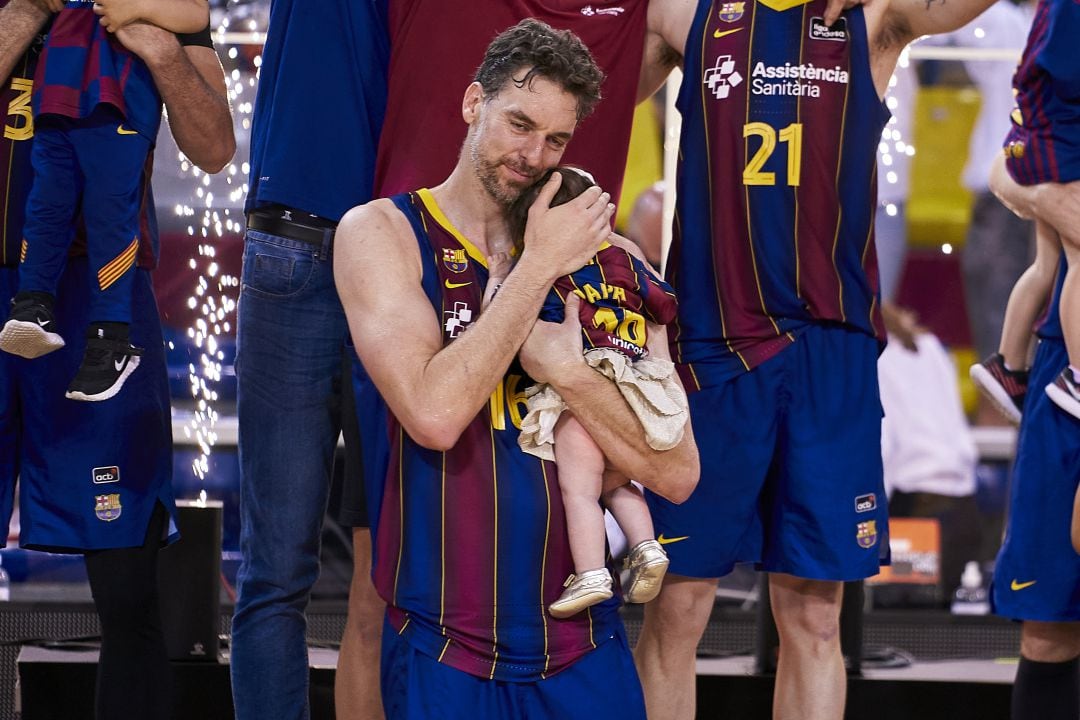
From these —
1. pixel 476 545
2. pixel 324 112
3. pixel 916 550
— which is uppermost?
pixel 324 112

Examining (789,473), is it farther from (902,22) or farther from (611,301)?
(902,22)

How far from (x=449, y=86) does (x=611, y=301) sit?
777 mm

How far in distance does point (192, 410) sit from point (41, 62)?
227cm

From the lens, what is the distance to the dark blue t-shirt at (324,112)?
295 centimetres

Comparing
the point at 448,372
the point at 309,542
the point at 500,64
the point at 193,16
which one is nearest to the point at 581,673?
the point at 448,372

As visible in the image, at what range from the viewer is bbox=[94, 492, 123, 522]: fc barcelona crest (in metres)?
3.01

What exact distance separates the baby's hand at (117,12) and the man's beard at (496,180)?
1037 mm

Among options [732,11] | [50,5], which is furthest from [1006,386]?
[50,5]

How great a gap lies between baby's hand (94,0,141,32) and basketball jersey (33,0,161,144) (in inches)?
1.9

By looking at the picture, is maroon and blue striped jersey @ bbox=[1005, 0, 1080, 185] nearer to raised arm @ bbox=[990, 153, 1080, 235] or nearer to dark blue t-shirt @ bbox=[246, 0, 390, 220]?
raised arm @ bbox=[990, 153, 1080, 235]

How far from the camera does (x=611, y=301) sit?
236 centimetres

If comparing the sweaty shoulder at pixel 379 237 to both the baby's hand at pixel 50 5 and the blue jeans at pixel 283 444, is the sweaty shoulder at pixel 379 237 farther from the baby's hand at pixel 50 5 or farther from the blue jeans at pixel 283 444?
the baby's hand at pixel 50 5

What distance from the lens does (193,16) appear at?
3096mm

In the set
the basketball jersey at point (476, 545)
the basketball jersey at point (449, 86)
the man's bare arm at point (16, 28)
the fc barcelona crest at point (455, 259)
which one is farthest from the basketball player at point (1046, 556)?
the man's bare arm at point (16, 28)
